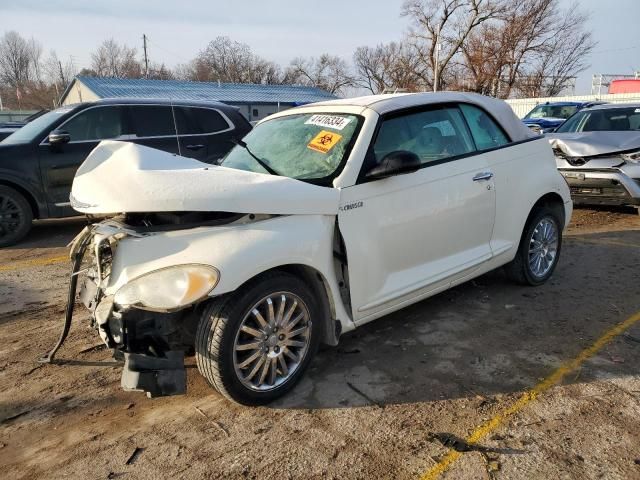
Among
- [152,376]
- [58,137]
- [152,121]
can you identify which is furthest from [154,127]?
[152,376]

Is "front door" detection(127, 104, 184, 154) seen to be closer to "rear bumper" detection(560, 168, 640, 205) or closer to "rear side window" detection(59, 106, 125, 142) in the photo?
"rear side window" detection(59, 106, 125, 142)

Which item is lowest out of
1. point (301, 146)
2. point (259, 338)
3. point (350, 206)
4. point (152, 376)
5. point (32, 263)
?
point (32, 263)

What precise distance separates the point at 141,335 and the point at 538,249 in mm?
3709

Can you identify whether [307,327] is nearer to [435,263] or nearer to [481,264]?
[435,263]

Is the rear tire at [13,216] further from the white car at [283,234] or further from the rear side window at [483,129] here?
the rear side window at [483,129]

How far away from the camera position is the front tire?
2707 millimetres

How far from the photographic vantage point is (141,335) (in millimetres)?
2674

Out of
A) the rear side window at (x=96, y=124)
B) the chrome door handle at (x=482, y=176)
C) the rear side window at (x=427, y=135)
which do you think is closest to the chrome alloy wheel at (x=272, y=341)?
the rear side window at (x=427, y=135)

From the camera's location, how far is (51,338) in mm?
3887

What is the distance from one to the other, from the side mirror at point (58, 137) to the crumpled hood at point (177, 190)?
4.03m

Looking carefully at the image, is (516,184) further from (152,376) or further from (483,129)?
(152,376)

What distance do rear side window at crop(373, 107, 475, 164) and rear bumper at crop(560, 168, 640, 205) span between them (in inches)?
177

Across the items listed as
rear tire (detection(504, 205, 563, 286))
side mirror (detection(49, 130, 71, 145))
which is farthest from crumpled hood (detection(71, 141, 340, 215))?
side mirror (detection(49, 130, 71, 145))

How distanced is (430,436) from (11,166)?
21.2 ft
